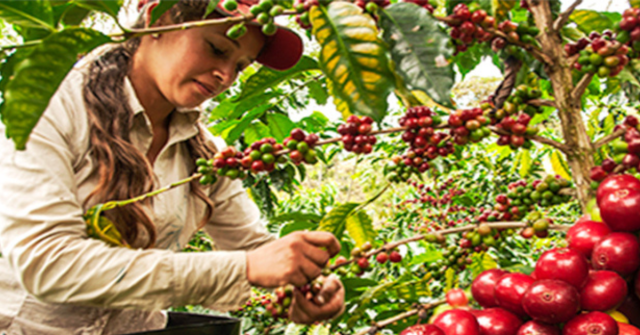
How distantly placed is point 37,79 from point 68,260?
2.06 feet

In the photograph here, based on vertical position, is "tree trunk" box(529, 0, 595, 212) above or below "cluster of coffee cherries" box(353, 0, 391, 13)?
below

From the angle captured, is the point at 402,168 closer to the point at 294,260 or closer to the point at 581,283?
the point at 294,260

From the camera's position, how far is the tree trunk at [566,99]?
2.13 ft

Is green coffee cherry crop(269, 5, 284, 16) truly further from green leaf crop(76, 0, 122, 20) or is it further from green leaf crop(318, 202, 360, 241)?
green leaf crop(318, 202, 360, 241)

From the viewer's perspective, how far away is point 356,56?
0.49m

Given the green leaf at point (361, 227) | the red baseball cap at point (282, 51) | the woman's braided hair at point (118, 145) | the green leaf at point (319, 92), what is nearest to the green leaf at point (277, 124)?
the green leaf at point (319, 92)

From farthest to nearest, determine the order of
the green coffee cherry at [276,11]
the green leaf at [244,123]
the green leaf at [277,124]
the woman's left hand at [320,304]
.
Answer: the green leaf at [277,124]
the green leaf at [244,123]
the woman's left hand at [320,304]
the green coffee cherry at [276,11]

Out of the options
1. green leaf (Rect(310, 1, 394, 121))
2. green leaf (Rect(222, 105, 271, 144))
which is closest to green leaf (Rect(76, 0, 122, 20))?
green leaf (Rect(310, 1, 394, 121))

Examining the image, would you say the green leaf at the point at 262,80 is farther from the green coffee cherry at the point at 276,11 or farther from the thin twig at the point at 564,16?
the thin twig at the point at 564,16

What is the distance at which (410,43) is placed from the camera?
1.58 ft

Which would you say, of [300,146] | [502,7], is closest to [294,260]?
[300,146]

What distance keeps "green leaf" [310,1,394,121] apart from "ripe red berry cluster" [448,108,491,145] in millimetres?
249

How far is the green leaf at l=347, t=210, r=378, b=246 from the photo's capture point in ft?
3.87

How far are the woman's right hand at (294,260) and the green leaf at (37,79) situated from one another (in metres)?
0.58
